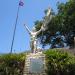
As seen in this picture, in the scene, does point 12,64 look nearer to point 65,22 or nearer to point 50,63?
point 50,63

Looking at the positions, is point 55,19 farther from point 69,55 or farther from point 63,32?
point 69,55

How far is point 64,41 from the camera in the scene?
1430 inches

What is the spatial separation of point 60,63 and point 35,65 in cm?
202

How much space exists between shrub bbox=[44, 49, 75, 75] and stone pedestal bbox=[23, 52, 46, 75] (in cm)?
39

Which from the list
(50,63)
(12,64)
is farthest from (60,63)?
(12,64)

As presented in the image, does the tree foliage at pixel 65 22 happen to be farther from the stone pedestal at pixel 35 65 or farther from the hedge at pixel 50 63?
the stone pedestal at pixel 35 65

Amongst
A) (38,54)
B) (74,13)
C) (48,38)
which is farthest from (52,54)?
(48,38)

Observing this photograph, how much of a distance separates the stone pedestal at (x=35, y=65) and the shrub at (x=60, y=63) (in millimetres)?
392

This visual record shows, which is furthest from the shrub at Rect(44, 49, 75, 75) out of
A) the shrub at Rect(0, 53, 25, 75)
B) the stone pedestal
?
the shrub at Rect(0, 53, 25, 75)

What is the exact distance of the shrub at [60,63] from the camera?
2248cm

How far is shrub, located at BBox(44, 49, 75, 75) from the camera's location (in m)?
22.5

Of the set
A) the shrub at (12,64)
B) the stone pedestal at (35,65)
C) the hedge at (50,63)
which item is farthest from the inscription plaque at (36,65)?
the shrub at (12,64)

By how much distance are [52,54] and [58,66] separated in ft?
4.19

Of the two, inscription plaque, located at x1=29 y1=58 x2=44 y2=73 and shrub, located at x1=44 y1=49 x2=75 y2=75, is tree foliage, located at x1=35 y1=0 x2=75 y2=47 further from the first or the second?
inscription plaque, located at x1=29 y1=58 x2=44 y2=73
